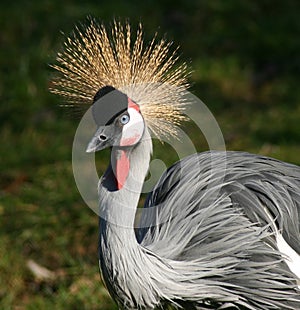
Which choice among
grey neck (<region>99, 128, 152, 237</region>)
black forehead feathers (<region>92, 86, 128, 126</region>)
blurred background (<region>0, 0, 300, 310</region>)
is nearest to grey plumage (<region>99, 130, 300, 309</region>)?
grey neck (<region>99, 128, 152, 237</region>)

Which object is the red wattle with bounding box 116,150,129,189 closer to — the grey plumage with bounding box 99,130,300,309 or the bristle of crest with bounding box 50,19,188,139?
the grey plumage with bounding box 99,130,300,309

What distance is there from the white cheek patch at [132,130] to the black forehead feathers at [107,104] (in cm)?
Answer: 3

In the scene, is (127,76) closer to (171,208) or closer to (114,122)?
(114,122)

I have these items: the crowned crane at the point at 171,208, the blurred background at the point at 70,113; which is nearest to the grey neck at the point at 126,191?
the crowned crane at the point at 171,208

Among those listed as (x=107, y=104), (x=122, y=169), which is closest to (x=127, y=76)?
(x=107, y=104)

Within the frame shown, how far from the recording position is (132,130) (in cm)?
216

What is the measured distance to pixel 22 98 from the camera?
15.1 feet

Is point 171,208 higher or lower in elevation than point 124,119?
lower

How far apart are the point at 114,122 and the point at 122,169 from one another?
0.12 m

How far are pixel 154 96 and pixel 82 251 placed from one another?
1.13 m

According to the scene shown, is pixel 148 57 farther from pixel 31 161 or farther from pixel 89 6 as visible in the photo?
pixel 89 6

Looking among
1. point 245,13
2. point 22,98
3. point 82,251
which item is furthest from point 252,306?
point 245,13

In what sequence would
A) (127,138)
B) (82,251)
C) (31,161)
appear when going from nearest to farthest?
(127,138) < (82,251) < (31,161)

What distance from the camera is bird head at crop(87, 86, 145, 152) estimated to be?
213cm
